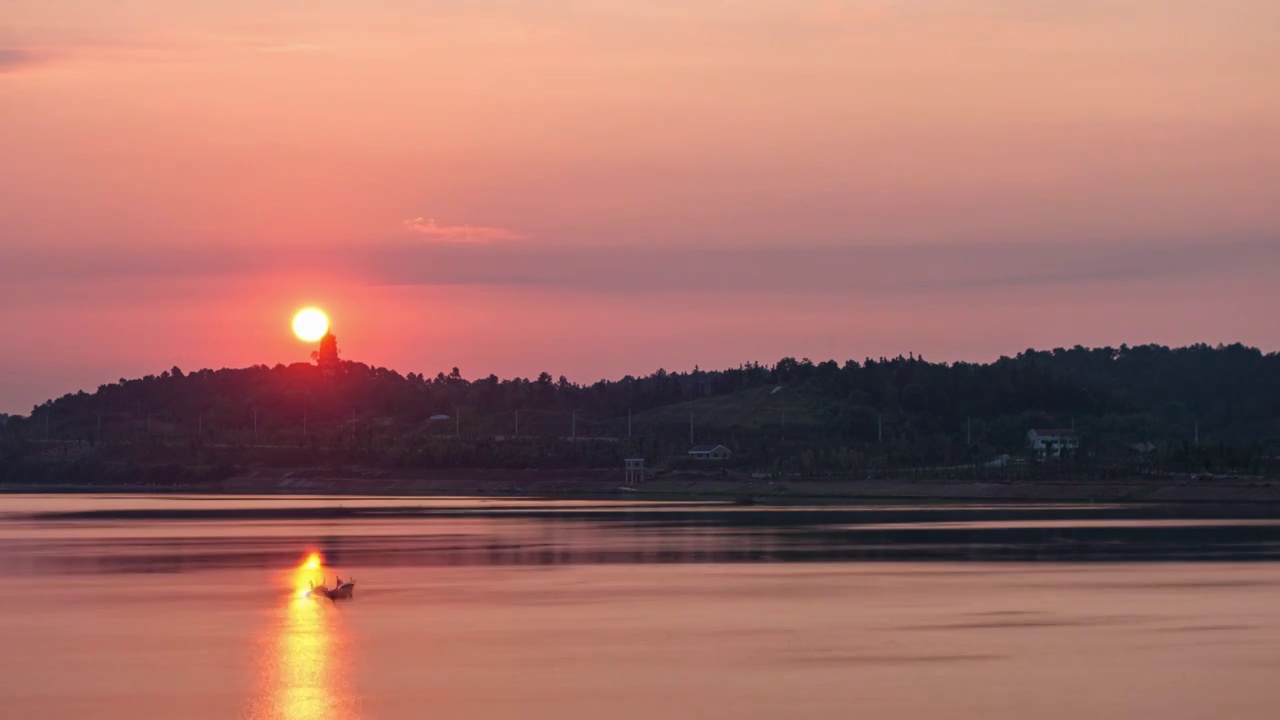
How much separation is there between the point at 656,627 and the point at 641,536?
130 ft

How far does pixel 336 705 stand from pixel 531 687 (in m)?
4.24

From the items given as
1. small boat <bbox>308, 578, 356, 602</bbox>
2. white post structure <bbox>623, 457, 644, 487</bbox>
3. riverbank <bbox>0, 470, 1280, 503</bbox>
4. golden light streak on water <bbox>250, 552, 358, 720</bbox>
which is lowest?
golden light streak on water <bbox>250, 552, 358, 720</bbox>

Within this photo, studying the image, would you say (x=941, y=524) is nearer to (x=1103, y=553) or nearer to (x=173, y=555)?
(x=1103, y=553)

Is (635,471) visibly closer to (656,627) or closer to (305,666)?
(656,627)

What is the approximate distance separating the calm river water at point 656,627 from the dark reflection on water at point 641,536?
0.48m

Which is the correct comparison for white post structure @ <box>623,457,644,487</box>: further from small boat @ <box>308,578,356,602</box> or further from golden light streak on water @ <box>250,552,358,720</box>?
golden light streak on water @ <box>250,552,358,720</box>

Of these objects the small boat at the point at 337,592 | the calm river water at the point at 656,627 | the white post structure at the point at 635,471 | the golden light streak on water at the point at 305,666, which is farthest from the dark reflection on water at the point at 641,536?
the white post structure at the point at 635,471

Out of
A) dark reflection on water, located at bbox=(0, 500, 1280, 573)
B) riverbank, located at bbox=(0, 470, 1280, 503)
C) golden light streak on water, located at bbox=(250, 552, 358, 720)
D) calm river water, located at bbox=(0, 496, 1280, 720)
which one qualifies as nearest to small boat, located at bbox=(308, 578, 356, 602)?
golden light streak on water, located at bbox=(250, 552, 358, 720)

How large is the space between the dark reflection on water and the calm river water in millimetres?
482

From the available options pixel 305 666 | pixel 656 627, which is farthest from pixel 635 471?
pixel 305 666

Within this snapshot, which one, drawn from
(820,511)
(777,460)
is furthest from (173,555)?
(777,460)

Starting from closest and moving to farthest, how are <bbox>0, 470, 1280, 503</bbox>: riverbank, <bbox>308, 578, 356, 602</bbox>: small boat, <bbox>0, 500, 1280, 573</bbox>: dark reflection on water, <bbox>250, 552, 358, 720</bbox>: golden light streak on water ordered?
<bbox>250, 552, 358, 720</bbox>: golden light streak on water, <bbox>308, 578, 356, 602</bbox>: small boat, <bbox>0, 500, 1280, 573</bbox>: dark reflection on water, <bbox>0, 470, 1280, 503</bbox>: riverbank

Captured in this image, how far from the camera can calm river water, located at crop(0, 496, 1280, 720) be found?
3591 cm

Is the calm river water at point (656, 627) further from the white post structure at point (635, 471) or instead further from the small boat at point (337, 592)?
the white post structure at point (635, 471)
